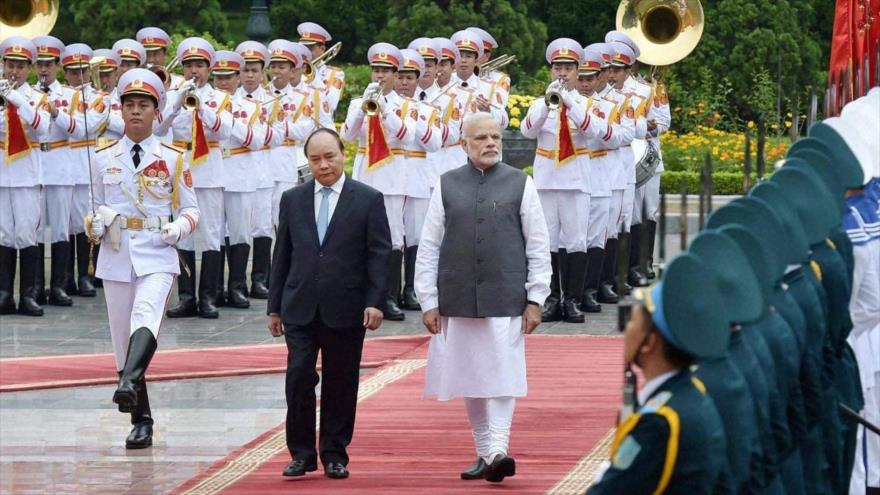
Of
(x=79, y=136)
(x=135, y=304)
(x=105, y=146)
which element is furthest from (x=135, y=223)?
(x=79, y=136)

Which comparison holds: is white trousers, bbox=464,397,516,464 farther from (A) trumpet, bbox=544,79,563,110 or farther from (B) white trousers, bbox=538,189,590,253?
(B) white trousers, bbox=538,189,590,253

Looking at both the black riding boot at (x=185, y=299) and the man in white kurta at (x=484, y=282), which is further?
the black riding boot at (x=185, y=299)

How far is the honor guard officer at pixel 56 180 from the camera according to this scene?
1570 centimetres

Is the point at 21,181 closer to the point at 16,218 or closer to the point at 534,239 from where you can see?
the point at 16,218

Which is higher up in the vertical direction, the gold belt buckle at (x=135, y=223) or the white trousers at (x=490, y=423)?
the gold belt buckle at (x=135, y=223)

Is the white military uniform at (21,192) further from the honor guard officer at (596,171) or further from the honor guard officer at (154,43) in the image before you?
the honor guard officer at (596,171)

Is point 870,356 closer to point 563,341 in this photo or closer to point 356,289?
point 356,289

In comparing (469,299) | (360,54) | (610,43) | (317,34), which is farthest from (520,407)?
(360,54)

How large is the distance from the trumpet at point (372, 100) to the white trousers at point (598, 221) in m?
1.77

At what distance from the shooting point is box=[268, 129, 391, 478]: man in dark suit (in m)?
9.32

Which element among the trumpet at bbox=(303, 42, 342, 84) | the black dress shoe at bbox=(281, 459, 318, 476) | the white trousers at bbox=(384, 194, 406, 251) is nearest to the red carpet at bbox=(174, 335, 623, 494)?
the black dress shoe at bbox=(281, 459, 318, 476)

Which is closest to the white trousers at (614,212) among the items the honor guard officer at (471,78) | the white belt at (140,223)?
the honor guard officer at (471,78)

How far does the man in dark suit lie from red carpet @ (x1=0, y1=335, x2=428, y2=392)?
3060 millimetres

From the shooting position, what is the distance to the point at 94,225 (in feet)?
33.2
